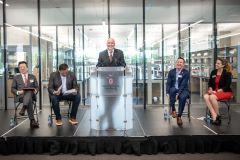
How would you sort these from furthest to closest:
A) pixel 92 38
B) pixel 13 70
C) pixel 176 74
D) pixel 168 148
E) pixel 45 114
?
1. pixel 92 38
2. pixel 13 70
3. pixel 45 114
4. pixel 176 74
5. pixel 168 148

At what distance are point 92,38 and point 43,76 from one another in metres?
1.71

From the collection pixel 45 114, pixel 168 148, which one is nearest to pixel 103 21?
pixel 45 114

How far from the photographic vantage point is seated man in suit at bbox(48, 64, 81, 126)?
5.37m

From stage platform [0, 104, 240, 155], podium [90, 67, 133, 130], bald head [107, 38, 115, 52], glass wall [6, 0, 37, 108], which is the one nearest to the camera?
stage platform [0, 104, 240, 155]

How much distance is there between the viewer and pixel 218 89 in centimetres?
566

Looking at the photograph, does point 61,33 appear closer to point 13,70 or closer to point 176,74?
point 13,70

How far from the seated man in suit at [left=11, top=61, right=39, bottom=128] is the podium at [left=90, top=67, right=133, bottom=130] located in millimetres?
1140

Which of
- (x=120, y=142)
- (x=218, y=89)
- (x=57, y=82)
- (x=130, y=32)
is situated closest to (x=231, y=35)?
(x=130, y=32)

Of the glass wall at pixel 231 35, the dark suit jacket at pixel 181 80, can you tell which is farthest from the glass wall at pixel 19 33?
the glass wall at pixel 231 35

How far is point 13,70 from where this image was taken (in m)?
8.29

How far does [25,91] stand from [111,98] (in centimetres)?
161

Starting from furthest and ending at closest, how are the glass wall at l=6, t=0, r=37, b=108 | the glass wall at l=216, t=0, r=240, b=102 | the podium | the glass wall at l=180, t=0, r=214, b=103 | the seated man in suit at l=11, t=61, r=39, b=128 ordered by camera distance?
the glass wall at l=216, t=0, r=240, b=102 < the glass wall at l=180, t=0, r=214, b=103 < the glass wall at l=6, t=0, r=37, b=108 < the seated man in suit at l=11, t=61, r=39, b=128 < the podium

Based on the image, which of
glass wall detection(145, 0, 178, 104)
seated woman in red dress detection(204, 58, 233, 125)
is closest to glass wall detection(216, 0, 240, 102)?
glass wall detection(145, 0, 178, 104)

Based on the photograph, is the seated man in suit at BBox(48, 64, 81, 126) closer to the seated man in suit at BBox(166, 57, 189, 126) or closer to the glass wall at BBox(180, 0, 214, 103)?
the seated man in suit at BBox(166, 57, 189, 126)
